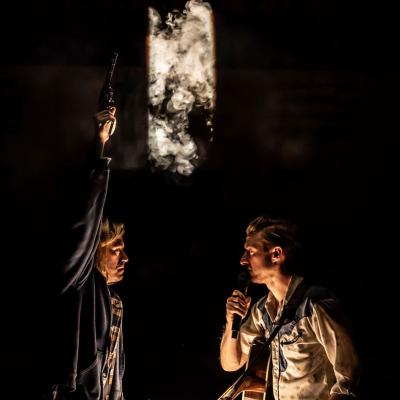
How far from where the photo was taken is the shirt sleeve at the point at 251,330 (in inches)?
141

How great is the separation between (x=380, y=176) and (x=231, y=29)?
7.27 feet

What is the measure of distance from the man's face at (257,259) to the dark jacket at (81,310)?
1.17m

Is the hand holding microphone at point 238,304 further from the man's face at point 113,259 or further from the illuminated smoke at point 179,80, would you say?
the illuminated smoke at point 179,80

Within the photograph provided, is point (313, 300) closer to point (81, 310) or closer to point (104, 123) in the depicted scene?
point (81, 310)

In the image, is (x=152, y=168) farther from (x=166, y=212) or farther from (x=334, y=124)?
(x=334, y=124)

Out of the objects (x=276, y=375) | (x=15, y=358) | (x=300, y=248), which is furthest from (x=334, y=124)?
(x=15, y=358)

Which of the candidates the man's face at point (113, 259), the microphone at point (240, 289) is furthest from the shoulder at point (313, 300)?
the man's face at point (113, 259)

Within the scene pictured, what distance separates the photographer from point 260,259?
335 cm

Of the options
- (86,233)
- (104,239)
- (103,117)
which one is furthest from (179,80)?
(86,233)

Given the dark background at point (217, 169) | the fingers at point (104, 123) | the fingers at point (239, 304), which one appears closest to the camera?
the fingers at point (104, 123)

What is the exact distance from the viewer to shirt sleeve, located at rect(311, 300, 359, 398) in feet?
8.78

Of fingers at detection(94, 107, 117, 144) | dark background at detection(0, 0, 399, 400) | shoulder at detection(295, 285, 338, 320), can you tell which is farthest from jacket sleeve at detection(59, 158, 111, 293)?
Answer: dark background at detection(0, 0, 399, 400)

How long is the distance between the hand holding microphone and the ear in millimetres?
282

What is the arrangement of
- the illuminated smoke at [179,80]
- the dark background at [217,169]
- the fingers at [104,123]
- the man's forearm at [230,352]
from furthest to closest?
the illuminated smoke at [179,80] < the dark background at [217,169] < the man's forearm at [230,352] < the fingers at [104,123]
